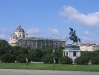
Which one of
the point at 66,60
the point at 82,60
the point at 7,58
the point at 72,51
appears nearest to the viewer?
the point at 82,60

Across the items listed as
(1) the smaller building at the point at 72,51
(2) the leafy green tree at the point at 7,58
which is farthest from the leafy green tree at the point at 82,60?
(2) the leafy green tree at the point at 7,58

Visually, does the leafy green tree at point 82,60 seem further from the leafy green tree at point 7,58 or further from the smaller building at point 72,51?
the leafy green tree at point 7,58

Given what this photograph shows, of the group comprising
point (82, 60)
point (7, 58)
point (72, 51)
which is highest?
point (72, 51)

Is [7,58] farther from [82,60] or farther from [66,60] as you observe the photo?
[82,60]

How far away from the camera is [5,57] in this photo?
56.0 metres

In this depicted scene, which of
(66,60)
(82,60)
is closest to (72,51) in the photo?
Result: (66,60)

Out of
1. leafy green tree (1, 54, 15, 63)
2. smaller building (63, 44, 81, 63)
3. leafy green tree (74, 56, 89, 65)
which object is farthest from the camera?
leafy green tree (1, 54, 15, 63)

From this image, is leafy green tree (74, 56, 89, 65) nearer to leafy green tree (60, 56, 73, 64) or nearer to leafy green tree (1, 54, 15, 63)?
leafy green tree (60, 56, 73, 64)

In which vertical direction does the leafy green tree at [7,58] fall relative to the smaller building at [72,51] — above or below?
below

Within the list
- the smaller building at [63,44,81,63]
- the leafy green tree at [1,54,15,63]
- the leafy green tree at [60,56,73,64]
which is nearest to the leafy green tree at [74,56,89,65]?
the leafy green tree at [60,56,73,64]

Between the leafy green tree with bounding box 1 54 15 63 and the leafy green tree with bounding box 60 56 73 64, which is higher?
the leafy green tree with bounding box 1 54 15 63

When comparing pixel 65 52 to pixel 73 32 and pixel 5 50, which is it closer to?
A: pixel 73 32

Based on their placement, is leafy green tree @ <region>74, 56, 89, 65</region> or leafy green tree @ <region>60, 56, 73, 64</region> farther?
leafy green tree @ <region>60, 56, 73, 64</region>

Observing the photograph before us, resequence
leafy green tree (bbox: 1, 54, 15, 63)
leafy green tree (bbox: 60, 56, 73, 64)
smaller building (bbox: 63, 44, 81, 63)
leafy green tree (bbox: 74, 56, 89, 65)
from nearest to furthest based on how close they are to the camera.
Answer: leafy green tree (bbox: 74, 56, 89, 65) < leafy green tree (bbox: 60, 56, 73, 64) < smaller building (bbox: 63, 44, 81, 63) < leafy green tree (bbox: 1, 54, 15, 63)
